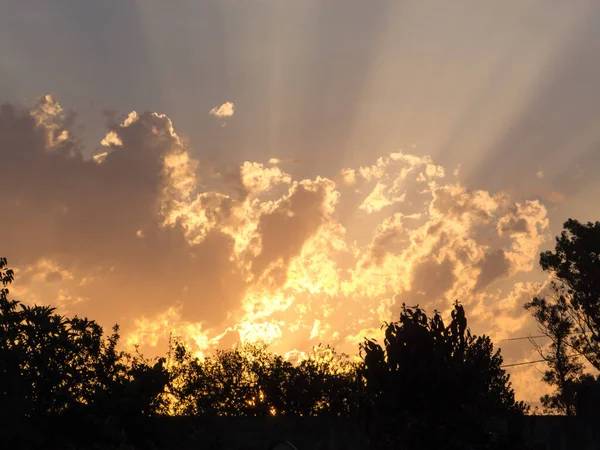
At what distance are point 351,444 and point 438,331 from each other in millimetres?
15424

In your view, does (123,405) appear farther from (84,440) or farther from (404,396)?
(404,396)

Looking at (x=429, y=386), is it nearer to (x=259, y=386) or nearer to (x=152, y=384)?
(x=152, y=384)

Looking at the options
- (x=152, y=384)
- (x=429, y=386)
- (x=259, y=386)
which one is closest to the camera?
(x=429, y=386)

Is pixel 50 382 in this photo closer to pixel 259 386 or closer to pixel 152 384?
pixel 152 384

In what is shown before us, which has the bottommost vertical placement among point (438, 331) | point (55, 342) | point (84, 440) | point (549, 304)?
point (84, 440)

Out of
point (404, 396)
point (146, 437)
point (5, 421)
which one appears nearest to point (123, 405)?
point (146, 437)

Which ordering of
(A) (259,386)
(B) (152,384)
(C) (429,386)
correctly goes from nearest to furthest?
(C) (429,386) < (B) (152,384) < (A) (259,386)

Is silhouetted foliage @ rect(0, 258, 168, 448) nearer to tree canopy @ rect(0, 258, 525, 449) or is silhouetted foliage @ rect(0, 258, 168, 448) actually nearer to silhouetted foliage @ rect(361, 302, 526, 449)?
tree canopy @ rect(0, 258, 525, 449)

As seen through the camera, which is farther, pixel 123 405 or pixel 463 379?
pixel 123 405

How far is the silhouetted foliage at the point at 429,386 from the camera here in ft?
47.1

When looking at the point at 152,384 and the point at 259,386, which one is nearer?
the point at 152,384

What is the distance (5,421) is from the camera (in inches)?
900

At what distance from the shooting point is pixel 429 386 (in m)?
15.0

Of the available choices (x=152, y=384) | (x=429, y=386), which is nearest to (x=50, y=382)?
(x=152, y=384)
